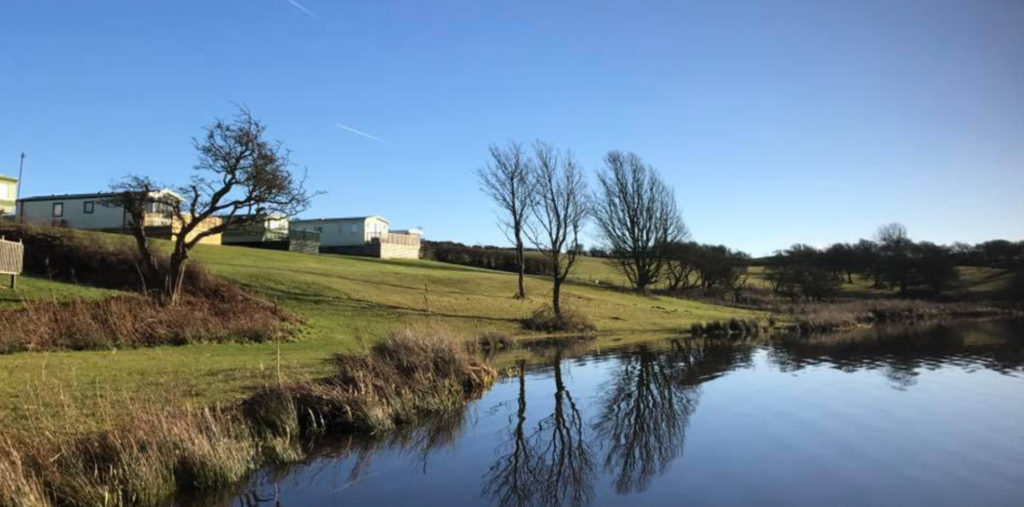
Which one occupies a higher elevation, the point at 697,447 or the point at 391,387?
the point at 391,387

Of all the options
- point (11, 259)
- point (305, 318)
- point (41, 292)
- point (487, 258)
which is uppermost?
point (487, 258)

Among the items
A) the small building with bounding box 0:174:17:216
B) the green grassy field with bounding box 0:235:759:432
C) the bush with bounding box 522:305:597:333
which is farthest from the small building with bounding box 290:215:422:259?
the bush with bounding box 522:305:597:333

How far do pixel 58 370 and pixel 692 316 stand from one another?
41451 millimetres

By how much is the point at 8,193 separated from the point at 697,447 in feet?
225

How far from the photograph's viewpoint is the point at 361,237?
75.6m

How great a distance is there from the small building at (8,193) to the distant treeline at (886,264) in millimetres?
79013

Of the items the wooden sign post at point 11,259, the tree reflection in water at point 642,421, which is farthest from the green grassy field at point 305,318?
the tree reflection in water at point 642,421

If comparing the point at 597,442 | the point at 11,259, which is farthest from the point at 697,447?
the point at 11,259

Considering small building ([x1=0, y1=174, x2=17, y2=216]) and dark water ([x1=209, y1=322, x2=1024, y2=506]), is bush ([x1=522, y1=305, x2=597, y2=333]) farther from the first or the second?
small building ([x1=0, y1=174, x2=17, y2=216])

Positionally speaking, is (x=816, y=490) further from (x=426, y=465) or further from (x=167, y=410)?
(x=167, y=410)

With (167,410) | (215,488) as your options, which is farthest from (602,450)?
(167,410)

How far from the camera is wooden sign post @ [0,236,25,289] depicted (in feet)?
79.3

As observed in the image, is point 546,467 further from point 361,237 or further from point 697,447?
point 361,237

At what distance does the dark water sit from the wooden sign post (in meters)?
18.8
